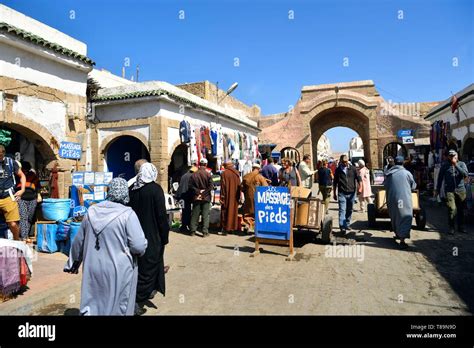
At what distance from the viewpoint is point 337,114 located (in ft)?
93.4

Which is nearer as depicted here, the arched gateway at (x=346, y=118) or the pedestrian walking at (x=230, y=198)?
the pedestrian walking at (x=230, y=198)

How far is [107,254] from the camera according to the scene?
277cm

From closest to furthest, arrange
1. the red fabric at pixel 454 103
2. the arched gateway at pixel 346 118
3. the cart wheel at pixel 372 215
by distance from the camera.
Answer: the cart wheel at pixel 372 215 < the red fabric at pixel 454 103 < the arched gateway at pixel 346 118

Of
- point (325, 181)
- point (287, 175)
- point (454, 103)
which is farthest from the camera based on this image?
point (454, 103)

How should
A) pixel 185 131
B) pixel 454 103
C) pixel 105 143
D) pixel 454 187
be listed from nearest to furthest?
pixel 454 187
pixel 185 131
pixel 105 143
pixel 454 103

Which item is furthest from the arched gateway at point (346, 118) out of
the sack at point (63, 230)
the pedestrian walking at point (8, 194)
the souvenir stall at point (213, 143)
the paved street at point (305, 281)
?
the pedestrian walking at point (8, 194)

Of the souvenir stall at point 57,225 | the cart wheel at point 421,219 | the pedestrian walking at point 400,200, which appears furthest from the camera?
the cart wheel at point 421,219

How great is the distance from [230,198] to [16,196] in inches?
183

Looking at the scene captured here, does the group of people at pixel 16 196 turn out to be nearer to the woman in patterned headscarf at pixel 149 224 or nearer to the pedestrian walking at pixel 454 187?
the woman in patterned headscarf at pixel 149 224

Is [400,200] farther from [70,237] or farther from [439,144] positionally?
[439,144]

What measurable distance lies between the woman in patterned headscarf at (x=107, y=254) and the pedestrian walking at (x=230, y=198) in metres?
5.17

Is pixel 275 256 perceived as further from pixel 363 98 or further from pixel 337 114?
pixel 337 114

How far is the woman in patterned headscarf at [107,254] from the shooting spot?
9.07ft

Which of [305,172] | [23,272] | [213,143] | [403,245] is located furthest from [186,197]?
[213,143]
